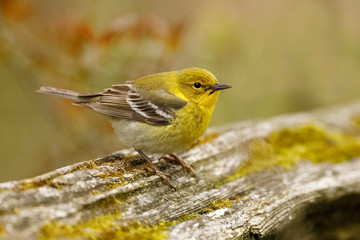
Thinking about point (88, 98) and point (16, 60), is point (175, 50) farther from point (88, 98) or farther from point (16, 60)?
point (16, 60)

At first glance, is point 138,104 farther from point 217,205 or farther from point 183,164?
point 217,205

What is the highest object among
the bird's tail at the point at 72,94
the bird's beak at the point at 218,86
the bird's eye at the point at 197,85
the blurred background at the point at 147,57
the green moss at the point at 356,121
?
the blurred background at the point at 147,57

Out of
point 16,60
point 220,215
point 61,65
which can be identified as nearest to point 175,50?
point 61,65

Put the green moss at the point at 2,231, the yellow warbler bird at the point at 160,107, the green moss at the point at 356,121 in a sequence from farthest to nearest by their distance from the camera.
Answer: the green moss at the point at 356,121, the yellow warbler bird at the point at 160,107, the green moss at the point at 2,231

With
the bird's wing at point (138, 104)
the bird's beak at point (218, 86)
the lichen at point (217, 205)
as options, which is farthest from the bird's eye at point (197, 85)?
the lichen at point (217, 205)

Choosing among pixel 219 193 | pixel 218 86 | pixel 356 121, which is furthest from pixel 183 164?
pixel 356 121

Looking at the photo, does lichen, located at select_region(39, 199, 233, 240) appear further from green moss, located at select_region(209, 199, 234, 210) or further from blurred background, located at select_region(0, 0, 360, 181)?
blurred background, located at select_region(0, 0, 360, 181)

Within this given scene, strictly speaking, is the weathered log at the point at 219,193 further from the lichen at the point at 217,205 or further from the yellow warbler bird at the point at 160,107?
the yellow warbler bird at the point at 160,107
